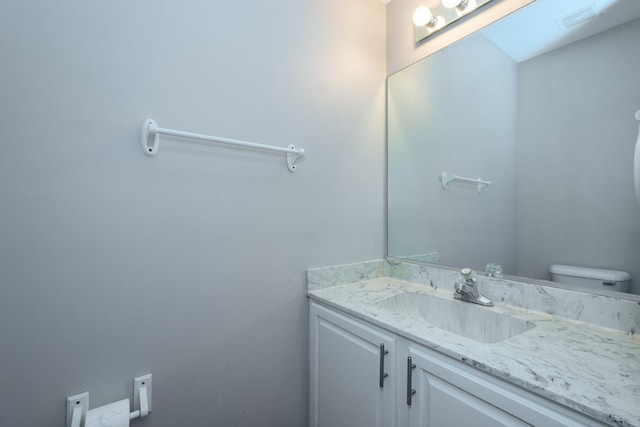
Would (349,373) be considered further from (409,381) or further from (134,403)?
(134,403)

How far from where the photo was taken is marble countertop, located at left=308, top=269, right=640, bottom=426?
546 mm

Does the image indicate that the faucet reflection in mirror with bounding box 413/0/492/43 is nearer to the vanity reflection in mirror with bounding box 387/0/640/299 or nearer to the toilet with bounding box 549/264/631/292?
the vanity reflection in mirror with bounding box 387/0/640/299

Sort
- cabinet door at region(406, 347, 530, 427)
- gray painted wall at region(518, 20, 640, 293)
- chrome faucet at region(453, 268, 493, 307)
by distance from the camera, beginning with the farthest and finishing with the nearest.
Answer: chrome faucet at region(453, 268, 493, 307), gray painted wall at region(518, 20, 640, 293), cabinet door at region(406, 347, 530, 427)

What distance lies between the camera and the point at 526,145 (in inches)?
44.2

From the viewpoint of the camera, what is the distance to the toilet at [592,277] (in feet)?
2.93

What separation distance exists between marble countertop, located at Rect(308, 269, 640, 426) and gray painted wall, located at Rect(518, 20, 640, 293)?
0.67 ft

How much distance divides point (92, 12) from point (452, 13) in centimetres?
142

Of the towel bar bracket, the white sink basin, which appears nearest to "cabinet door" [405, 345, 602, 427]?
the white sink basin

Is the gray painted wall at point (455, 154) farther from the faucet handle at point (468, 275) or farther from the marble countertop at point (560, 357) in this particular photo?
the marble countertop at point (560, 357)

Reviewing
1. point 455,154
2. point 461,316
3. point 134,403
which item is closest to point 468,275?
point 461,316

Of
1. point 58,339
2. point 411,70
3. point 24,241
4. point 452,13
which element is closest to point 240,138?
point 24,241

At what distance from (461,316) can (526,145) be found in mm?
730

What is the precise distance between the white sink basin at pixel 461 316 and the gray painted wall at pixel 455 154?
0.22 meters

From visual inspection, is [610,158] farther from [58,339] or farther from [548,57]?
[58,339]
